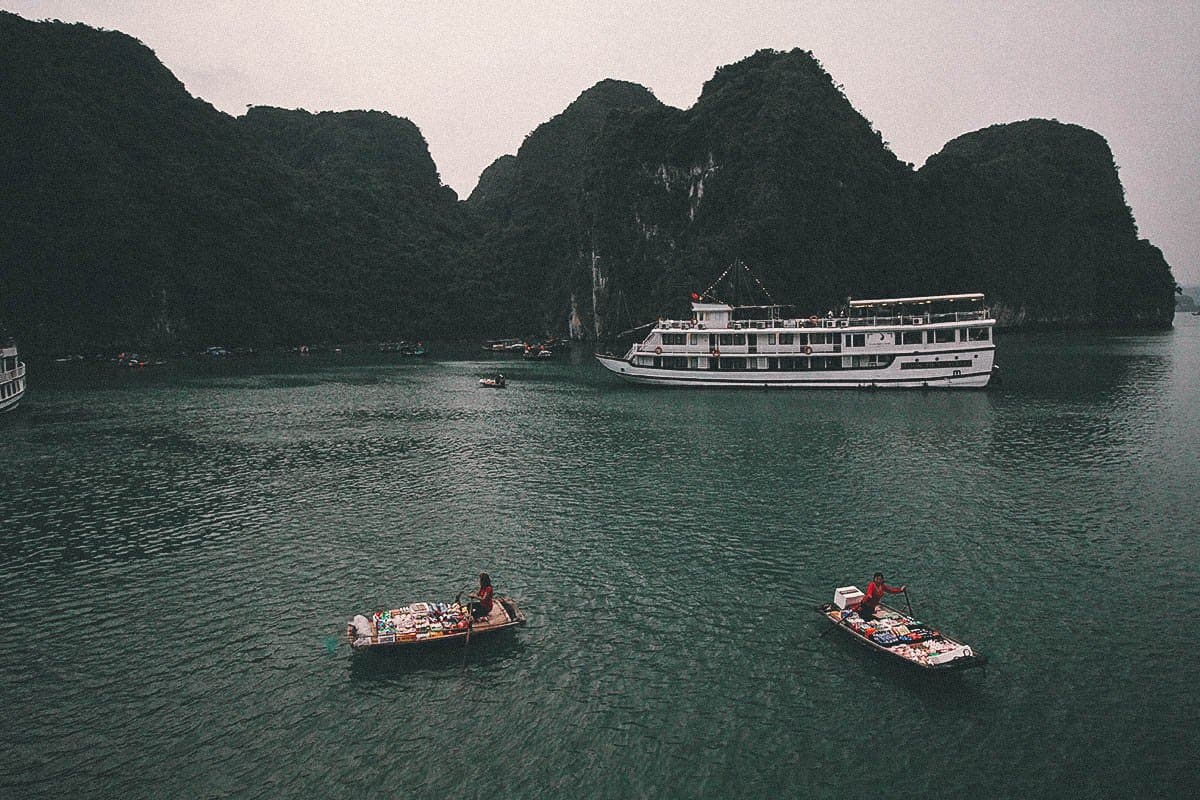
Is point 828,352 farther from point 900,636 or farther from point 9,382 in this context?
point 9,382

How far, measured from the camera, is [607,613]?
2311 centimetres

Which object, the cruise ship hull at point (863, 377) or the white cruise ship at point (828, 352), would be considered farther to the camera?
the white cruise ship at point (828, 352)

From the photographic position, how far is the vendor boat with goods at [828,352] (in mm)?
74812

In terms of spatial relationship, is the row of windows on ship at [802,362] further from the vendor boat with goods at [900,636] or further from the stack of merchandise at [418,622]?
the stack of merchandise at [418,622]

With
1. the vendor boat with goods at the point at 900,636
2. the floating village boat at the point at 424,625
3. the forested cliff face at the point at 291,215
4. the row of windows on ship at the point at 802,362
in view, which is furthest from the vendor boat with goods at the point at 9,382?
the vendor boat with goods at the point at 900,636

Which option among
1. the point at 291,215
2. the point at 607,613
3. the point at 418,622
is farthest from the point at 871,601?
the point at 291,215

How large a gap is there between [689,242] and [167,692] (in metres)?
154

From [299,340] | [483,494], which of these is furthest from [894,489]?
[299,340]

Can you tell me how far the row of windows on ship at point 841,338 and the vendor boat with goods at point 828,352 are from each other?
11 centimetres

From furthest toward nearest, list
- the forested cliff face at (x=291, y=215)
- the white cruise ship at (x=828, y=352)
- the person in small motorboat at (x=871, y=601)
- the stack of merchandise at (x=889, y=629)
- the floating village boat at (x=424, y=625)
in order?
the forested cliff face at (x=291, y=215) → the white cruise ship at (x=828, y=352) → the person in small motorboat at (x=871, y=601) → the floating village boat at (x=424, y=625) → the stack of merchandise at (x=889, y=629)

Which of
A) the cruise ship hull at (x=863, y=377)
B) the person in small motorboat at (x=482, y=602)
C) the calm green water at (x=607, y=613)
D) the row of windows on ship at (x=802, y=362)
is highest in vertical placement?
the row of windows on ship at (x=802, y=362)

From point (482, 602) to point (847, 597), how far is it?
37.9 feet

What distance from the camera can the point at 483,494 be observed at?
37.9 metres

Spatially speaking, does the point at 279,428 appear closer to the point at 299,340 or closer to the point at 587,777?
the point at 587,777
